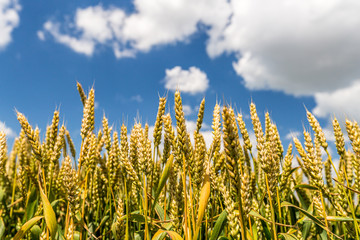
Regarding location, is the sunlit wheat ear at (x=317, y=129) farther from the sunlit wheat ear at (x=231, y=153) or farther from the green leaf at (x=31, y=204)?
the green leaf at (x=31, y=204)

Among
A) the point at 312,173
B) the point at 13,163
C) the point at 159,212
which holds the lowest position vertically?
the point at 159,212

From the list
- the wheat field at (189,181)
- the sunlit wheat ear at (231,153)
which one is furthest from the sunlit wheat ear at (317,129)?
the sunlit wheat ear at (231,153)

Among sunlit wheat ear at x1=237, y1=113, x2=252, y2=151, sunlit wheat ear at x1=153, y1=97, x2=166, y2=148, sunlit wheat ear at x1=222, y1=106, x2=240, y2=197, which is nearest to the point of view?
sunlit wheat ear at x1=222, y1=106, x2=240, y2=197

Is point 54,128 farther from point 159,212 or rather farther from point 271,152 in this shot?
point 271,152

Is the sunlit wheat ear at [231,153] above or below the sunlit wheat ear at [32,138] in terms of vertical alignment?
below

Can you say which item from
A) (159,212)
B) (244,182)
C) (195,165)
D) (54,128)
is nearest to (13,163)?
(54,128)

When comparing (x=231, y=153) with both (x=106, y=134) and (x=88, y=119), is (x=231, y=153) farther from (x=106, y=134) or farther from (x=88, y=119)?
(x=106, y=134)

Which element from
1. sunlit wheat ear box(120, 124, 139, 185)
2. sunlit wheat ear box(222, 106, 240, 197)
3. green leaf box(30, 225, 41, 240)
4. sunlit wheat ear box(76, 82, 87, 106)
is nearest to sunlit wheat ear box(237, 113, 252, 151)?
sunlit wheat ear box(120, 124, 139, 185)

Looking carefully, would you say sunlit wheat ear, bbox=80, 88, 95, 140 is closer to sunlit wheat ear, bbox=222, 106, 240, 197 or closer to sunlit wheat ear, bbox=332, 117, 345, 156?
sunlit wheat ear, bbox=222, 106, 240, 197

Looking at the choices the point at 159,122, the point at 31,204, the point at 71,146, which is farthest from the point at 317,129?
the point at 71,146

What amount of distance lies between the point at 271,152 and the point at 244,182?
0.38 meters

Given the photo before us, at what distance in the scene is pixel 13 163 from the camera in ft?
17.0

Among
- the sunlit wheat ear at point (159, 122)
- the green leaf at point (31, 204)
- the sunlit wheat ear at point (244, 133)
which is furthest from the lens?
the green leaf at point (31, 204)

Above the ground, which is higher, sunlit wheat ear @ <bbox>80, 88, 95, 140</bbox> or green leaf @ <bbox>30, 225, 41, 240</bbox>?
sunlit wheat ear @ <bbox>80, 88, 95, 140</bbox>
